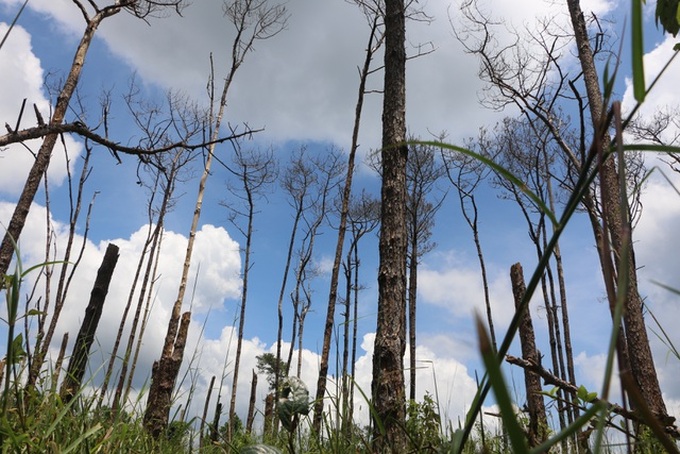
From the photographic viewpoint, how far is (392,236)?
18.6 feet

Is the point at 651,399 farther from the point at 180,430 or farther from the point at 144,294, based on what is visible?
the point at 144,294

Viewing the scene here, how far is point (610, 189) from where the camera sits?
8.13m

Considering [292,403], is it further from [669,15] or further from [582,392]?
[669,15]

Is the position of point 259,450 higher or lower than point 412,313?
lower

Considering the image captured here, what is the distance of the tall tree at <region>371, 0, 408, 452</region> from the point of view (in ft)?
16.6

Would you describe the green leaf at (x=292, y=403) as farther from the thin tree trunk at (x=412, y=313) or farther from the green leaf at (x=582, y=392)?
the thin tree trunk at (x=412, y=313)

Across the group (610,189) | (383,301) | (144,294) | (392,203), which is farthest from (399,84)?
(144,294)

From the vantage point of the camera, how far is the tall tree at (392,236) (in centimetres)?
506

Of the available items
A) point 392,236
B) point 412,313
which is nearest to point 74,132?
point 392,236

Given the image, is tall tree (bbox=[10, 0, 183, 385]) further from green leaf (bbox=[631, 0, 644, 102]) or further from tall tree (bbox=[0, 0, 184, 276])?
green leaf (bbox=[631, 0, 644, 102])

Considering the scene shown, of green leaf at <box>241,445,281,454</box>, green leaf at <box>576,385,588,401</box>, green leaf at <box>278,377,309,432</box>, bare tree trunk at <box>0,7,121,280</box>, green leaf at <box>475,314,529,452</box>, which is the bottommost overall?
green leaf at <box>241,445,281,454</box>

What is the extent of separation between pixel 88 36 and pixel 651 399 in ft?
34.8

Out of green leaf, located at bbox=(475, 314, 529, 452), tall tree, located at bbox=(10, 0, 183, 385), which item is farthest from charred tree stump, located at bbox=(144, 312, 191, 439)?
green leaf, located at bbox=(475, 314, 529, 452)

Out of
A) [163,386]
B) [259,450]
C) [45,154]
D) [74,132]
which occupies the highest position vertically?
[45,154]
